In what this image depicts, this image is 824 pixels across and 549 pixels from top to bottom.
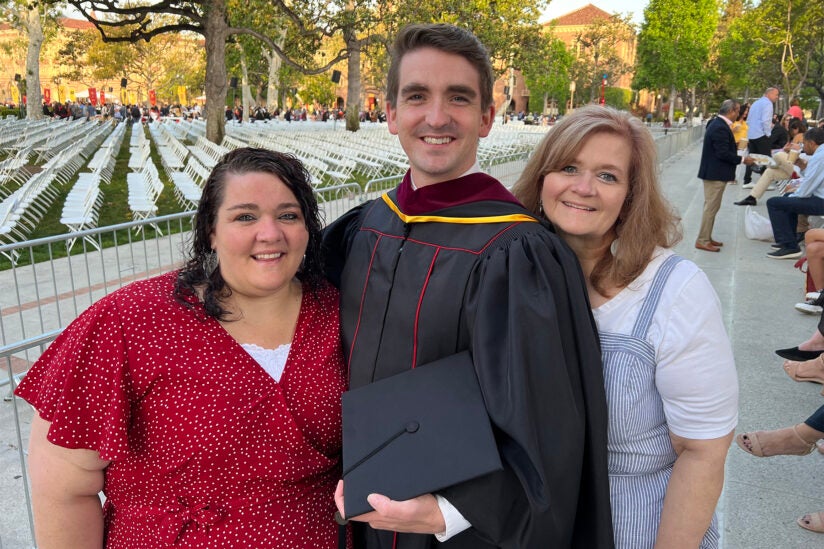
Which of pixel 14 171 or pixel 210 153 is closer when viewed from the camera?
pixel 14 171

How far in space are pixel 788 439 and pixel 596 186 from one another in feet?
8.88

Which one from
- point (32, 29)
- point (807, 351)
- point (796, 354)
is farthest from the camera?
point (32, 29)

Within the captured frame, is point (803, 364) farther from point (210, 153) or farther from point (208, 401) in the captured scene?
point (210, 153)

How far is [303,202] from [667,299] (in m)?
0.98

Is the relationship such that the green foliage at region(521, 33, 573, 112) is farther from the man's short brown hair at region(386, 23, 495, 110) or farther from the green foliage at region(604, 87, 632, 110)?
the man's short brown hair at region(386, 23, 495, 110)

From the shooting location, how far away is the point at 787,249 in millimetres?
7887

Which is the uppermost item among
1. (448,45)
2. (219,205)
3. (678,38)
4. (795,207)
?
(678,38)

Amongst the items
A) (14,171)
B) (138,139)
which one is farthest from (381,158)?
(138,139)

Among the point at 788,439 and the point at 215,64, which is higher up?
the point at 215,64

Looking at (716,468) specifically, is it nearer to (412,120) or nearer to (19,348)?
(412,120)

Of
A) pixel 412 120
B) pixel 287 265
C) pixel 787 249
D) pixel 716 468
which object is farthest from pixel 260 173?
pixel 787 249

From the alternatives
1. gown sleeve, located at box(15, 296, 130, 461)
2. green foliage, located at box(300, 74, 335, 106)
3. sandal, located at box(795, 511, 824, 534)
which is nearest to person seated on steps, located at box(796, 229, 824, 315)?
sandal, located at box(795, 511, 824, 534)

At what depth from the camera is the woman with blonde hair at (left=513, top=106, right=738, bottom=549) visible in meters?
1.43

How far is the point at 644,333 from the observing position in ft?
4.79
